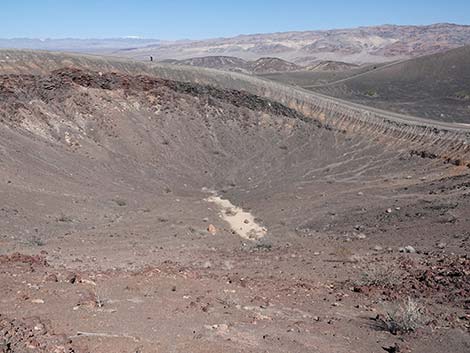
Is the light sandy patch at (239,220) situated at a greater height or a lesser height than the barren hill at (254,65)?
lesser

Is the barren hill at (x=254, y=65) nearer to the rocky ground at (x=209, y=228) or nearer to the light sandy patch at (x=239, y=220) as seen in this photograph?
the rocky ground at (x=209, y=228)

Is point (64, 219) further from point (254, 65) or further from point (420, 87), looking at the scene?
point (254, 65)

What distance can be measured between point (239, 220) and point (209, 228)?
3.59m

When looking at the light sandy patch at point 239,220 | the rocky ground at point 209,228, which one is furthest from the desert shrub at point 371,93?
the light sandy patch at point 239,220

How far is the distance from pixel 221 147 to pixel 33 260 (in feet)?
87.4

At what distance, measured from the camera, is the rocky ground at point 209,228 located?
9725 mm

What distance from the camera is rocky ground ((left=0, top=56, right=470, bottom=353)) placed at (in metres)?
9.72

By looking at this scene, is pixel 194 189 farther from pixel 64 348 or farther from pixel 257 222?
pixel 64 348

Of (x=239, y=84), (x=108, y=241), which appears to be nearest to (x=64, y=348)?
(x=108, y=241)

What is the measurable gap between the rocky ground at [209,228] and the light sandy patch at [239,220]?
33 cm

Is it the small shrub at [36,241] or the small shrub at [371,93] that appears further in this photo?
the small shrub at [371,93]

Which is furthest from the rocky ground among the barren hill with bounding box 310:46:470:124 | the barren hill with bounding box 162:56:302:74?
the barren hill with bounding box 162:56:302:74

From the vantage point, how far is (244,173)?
1446 inches

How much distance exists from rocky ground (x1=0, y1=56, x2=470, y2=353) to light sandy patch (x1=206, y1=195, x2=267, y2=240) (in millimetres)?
331
